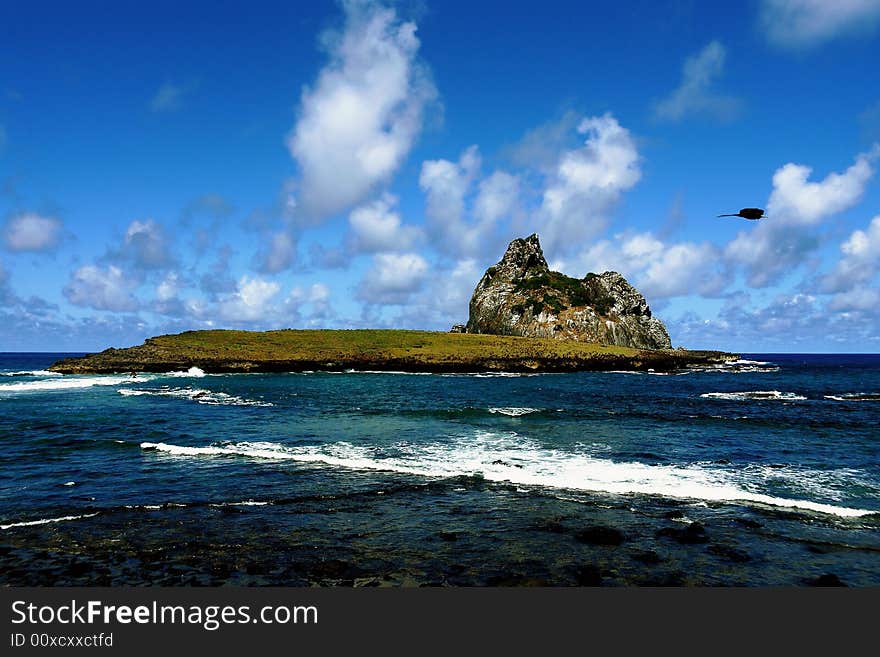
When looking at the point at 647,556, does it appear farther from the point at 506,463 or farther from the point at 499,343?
the point at 499,343

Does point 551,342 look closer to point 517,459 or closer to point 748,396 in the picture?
point 748,396

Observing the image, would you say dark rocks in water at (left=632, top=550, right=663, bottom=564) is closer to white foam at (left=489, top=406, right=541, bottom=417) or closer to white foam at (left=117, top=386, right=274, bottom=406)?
white foam at (left=489, top=406, right=541, bottom=417)

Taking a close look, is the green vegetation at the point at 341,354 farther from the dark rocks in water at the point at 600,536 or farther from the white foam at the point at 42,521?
the dark rocks in water at the point at 600,536

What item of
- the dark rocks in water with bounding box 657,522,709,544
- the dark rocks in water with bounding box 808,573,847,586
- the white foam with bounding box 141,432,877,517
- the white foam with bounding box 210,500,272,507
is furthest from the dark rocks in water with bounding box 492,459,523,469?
the dark rocks in water with bounding box 808,573,847,586

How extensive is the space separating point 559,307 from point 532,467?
137696 millimetres

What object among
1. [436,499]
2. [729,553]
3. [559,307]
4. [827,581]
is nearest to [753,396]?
[729,553]

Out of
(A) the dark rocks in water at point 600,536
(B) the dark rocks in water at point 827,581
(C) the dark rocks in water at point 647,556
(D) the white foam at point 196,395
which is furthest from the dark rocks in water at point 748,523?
(D) the white foam at point 196,395

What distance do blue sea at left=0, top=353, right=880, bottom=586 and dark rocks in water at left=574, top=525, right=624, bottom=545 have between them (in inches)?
2.3

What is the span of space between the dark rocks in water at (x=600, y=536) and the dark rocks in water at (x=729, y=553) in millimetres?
2312

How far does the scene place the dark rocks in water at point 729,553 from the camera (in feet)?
42.8

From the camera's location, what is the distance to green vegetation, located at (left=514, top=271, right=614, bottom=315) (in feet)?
522

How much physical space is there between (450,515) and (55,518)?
39.8 ft

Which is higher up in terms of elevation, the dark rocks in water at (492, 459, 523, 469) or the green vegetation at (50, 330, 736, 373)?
the green vegetation at (50, 330, 736, 373)

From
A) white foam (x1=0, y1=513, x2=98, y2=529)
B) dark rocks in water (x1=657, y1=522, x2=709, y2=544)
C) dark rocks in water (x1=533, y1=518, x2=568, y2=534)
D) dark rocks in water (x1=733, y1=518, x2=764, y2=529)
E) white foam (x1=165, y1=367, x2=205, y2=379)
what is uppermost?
white foam (x1=165, y1=367, x2=205, y2=379)
